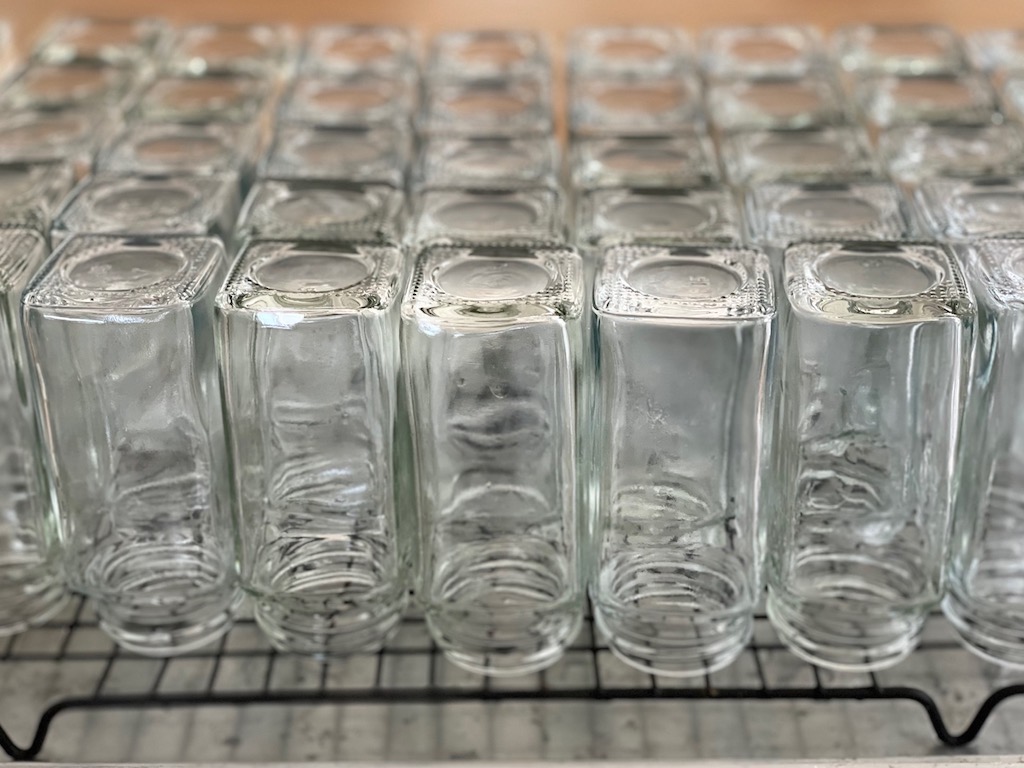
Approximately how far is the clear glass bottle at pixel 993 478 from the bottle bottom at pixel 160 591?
0.31m

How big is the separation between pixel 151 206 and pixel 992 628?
1.36 ft

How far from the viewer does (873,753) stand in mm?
524

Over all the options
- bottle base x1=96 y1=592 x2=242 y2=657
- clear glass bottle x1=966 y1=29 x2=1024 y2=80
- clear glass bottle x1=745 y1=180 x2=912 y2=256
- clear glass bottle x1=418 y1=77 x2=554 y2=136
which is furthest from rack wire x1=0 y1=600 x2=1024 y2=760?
clear glass bottle x1=966 y1=29 x2=1024 y2=80

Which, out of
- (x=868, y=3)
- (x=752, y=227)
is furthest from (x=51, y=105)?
(x=868, y=3)

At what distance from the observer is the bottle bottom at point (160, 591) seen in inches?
21.9

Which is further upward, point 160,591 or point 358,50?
point 358,50

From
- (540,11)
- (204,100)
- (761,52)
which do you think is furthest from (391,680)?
(540,11)

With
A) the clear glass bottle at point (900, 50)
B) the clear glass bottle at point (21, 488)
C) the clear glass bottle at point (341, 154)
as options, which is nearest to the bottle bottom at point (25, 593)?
the clear glass bottle at point (21, 488)

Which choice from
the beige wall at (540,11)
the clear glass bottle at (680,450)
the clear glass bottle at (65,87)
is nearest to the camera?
the clear glass bottle at (680,450)

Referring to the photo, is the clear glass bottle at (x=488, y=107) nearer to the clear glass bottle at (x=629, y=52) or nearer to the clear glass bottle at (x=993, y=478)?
the clear glass bottle at (x=629, y=52)

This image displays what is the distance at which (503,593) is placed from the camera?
542 mm

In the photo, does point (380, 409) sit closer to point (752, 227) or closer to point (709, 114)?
point (752, 227)

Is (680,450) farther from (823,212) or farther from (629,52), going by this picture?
(629,52)

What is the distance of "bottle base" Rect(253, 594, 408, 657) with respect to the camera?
0.55 m
